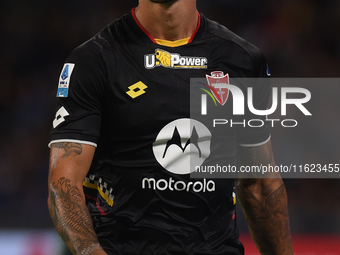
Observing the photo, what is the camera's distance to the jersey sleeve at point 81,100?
1775 millimetres

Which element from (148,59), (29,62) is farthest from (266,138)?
(29,62)

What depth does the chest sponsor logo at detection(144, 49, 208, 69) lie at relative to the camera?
6.41 ft

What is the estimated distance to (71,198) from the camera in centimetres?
170

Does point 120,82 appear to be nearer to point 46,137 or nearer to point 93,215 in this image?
point 93,215

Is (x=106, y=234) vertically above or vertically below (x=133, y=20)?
below

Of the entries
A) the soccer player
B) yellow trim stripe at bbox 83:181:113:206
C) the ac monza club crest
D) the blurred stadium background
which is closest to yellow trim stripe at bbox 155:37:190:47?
the soccer player

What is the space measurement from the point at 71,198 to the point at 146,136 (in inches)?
15.4

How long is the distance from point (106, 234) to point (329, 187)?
12.9 ft

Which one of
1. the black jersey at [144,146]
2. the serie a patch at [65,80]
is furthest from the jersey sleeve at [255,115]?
the serie a patch at [65,80]

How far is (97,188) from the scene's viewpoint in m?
2.02

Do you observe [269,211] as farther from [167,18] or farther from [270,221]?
[167,18]

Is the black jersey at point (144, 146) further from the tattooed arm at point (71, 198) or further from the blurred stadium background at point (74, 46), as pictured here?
the blurred stadium background at point (74, 46)

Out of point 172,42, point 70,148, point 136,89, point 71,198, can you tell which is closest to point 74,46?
point 172,42

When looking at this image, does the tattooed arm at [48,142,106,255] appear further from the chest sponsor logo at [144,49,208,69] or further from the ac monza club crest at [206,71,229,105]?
the ac monza club crest at [206,71,229,105]
